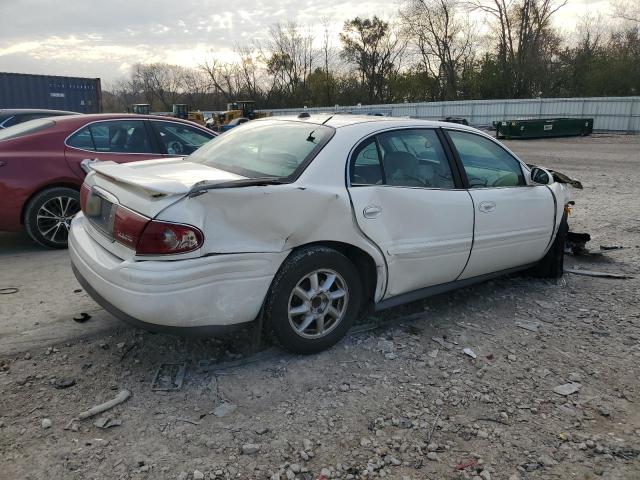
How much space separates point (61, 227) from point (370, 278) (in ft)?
13.2

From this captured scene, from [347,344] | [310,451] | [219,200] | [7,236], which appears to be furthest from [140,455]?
[7,236]

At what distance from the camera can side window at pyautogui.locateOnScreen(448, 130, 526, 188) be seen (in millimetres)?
4129

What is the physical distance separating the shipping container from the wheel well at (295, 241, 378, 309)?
2055 cm

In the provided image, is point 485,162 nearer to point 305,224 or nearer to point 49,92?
point 305,224

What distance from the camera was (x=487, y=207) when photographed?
4.09m

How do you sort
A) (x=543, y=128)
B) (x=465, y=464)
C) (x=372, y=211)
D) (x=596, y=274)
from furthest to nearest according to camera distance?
(x=543, y=128), (x=596, y=274), (x=372, y=211), (x=465, y=464)

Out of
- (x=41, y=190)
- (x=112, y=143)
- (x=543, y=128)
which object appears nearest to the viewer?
(x=41, y=190)

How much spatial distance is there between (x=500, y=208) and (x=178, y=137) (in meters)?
4.21

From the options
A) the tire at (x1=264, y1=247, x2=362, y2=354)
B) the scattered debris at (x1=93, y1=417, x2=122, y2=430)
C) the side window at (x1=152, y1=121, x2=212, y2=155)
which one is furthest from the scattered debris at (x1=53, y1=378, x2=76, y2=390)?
the side window at (x1=152, y1=121, x2=212, y2=155)

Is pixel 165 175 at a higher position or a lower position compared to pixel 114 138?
lower

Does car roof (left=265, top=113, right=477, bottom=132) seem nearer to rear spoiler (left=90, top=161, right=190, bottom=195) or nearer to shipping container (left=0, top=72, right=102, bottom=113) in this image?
rear spoiler (left=90, top=161, right=190, bottom=195)

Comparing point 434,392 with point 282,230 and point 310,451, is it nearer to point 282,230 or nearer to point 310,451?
point 310,451

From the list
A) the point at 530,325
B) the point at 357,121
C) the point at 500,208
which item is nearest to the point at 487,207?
the point at 500,208

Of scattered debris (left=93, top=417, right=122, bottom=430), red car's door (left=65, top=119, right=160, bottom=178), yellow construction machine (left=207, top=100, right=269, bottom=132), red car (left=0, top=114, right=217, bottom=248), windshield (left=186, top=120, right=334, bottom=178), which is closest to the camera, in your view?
scattered debris (left=93, top=417, right=122, bottom=430)
